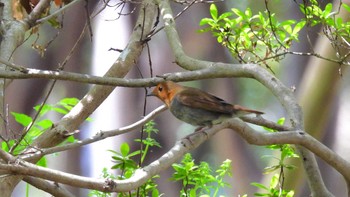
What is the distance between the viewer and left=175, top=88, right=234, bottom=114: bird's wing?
7.70 ft

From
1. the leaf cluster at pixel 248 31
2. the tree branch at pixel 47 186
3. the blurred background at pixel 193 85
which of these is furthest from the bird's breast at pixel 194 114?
the blurred background at pixel 193 85

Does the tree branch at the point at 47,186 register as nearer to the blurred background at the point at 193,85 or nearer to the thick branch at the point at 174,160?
the thick branch at the point at 174,160

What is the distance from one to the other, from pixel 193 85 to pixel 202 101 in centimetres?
127

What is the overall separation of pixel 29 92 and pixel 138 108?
61 centimetres

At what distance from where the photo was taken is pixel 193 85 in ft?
12.2

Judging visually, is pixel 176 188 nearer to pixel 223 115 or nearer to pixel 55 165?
pixel 55 165

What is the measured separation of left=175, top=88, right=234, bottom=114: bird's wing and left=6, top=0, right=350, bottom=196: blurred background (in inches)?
46.2

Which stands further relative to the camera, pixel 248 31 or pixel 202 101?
pixel 248 31

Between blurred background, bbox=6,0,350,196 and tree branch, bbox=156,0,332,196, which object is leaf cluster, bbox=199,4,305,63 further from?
blurred background, bbox=6,0,350,196

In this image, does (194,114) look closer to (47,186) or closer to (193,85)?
(47,186)

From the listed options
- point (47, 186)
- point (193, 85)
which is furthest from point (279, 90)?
point (193, 85)

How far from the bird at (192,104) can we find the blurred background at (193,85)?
116cm

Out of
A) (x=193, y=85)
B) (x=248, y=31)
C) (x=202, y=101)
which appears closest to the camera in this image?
(x=202, y=101)

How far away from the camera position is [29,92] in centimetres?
370
